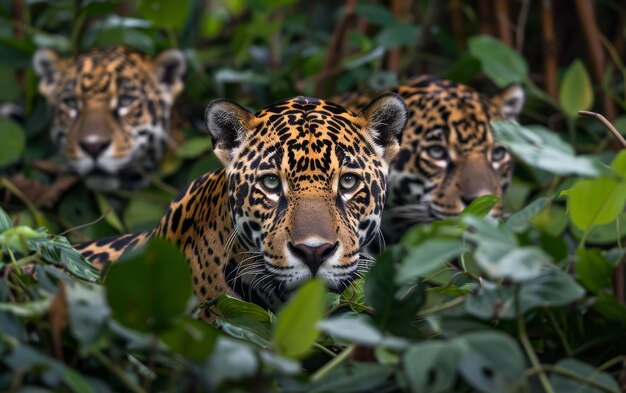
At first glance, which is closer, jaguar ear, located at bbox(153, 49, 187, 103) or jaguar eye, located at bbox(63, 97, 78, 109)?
jaguar eye, located at bbox(63, 97, 78, 109)

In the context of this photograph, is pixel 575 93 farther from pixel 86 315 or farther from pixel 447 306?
pixel 86 315

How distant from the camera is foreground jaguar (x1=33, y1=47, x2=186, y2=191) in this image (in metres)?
7.05

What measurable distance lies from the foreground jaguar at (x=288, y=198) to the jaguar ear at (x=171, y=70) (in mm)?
2973

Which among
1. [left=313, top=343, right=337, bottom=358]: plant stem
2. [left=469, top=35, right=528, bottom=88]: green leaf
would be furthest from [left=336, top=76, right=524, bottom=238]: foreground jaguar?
[left=313, top=343, right=337, bottom=358]: plant stem

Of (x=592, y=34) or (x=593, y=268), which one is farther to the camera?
(x=592, y=34)

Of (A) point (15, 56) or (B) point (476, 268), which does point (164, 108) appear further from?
(B) point (476, 268)

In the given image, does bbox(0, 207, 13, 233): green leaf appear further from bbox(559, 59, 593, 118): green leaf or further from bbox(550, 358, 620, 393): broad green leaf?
bbox(559, 59, 593, 118): green leaf

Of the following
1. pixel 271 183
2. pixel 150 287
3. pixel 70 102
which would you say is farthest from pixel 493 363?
pixel 70 102

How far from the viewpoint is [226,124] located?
447 centimetres

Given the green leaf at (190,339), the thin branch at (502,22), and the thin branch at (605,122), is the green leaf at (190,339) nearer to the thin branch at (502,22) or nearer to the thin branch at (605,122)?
the thin branch at (605,122)

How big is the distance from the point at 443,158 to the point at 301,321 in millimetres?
3474

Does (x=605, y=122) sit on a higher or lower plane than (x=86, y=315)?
higher

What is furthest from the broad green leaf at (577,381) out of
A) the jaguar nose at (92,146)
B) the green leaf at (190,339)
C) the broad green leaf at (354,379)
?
the jaguar nose at (92,146)

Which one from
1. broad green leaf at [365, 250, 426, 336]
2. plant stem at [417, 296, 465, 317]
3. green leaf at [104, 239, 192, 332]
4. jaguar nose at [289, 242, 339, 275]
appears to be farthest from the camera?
jaguar nose at [289, 242, 339, 275]
